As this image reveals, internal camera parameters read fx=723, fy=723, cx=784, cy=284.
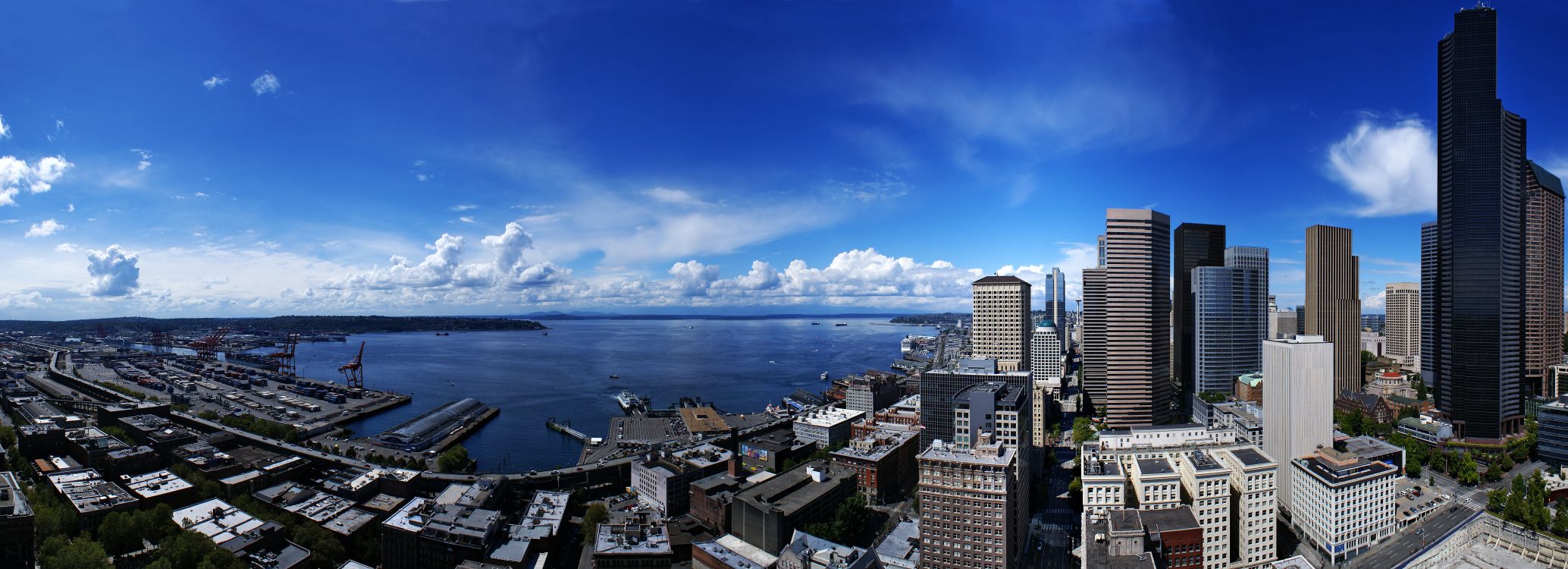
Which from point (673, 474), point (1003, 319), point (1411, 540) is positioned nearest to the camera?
point (1411, 540)

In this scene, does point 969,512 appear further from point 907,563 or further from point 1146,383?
point 1146,383

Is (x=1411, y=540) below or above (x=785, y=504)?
below

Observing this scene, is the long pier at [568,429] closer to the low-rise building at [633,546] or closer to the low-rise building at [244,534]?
the low-rise building at [244,534]

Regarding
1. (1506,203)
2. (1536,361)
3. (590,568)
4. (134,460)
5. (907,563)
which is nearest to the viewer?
(907,563)

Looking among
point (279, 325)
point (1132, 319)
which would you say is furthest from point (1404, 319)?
point (279, 325)

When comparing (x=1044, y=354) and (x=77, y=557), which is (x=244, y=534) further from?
(x=1044, y=354)

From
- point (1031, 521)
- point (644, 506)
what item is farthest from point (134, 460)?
point (1031, 521)

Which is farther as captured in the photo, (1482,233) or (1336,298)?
(1336,298)

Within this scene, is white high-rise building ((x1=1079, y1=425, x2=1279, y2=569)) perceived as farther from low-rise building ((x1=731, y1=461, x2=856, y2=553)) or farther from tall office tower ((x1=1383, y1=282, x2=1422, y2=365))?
tall office tower ((x1=1383, y1=282, x2=1422, y2=365))

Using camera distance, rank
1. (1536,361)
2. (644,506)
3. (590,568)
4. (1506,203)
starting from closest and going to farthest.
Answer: (590,568) → (644,506) → (1506,203) → (1536,361)
